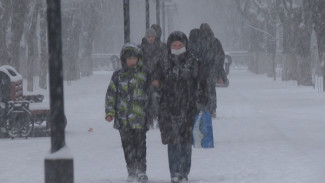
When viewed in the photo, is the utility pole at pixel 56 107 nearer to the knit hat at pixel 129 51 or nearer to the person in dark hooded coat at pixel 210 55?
the knit hat at pixel 129 51

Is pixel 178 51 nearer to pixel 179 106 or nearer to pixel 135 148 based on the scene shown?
pixel 179 106

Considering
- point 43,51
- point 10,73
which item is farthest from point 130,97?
point 43,51

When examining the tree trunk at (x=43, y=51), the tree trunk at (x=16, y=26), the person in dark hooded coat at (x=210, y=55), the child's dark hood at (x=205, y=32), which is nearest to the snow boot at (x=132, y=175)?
the person in dark hooded coat at (x=210, y=55)

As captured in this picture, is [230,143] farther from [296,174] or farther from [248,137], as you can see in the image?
[296,174]

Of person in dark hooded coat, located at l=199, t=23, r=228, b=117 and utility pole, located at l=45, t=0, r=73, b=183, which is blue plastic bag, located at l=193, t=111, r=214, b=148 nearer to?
utility pole, located at l=45, t=0, r=73, b=183

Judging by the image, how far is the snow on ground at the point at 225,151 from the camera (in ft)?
33.6

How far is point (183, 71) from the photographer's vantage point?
31.1ft

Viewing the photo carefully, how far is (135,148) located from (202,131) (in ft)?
2.83

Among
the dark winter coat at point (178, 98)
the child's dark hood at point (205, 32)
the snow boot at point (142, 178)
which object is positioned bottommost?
the snow boot at point (142, 178)

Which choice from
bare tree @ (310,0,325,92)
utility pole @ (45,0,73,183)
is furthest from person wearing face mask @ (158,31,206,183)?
bare tree @ (310,0,325,92)

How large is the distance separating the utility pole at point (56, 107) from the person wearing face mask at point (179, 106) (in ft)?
8.02

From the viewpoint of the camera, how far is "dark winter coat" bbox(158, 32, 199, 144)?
31.2 ft

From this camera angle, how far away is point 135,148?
9.73 meters

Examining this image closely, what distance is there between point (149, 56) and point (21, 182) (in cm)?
527
